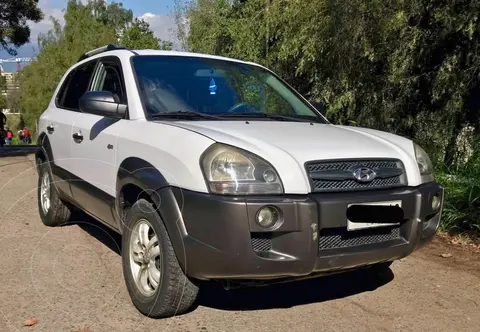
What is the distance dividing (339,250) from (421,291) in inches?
58.4

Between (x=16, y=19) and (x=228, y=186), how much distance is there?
1738 centimetres

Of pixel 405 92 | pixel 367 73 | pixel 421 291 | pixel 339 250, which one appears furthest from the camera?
pixel 367 73

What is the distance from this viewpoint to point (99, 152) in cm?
426

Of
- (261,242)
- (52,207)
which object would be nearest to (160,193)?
(261,242)

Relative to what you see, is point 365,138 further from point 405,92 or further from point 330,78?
point 330,78

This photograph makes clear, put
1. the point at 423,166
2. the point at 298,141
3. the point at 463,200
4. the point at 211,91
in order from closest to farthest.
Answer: the point at 298,141 < the point at 423,166 < the point at 211,91 < the point at 463,200

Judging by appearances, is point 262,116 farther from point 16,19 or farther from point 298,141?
point 16,19

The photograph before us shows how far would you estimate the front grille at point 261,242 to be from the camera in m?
3.00

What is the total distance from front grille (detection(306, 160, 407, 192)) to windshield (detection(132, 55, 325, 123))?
106 cm

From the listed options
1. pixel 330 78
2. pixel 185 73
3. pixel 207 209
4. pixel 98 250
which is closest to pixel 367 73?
pixel 330 78

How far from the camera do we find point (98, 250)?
5.08 metres

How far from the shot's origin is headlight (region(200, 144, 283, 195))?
3021mm

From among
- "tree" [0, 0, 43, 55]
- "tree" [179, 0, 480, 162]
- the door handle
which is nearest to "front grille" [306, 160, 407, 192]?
the door handle

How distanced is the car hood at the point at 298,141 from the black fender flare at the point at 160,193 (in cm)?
37
